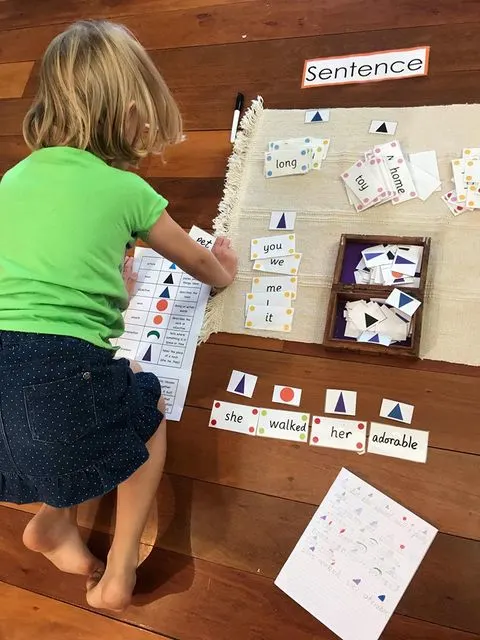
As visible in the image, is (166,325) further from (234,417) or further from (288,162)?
(288,162)

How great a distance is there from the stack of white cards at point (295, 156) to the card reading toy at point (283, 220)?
0.11 meters

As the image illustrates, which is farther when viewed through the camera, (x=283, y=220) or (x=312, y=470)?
(x=283, y=220)

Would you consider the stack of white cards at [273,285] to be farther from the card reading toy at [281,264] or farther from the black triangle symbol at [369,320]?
the black triangle symbol at [369,320]

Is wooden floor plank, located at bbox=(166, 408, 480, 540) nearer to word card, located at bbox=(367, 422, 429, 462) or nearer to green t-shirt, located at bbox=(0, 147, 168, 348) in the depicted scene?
word card, located at bbox=(367, 422, 429, 462)

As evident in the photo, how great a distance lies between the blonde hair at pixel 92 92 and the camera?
972 mm

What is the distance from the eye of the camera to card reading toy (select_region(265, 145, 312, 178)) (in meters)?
1.38

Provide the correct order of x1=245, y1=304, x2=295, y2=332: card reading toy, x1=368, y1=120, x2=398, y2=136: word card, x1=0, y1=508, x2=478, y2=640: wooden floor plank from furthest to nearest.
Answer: x1=368, y1=120, x2=398, y2=136: word card < x1=245, y1=304, x2=295, y2=332: card reading toy < x1=0, y1=508, x2=478, y2=640: wooden floor plank

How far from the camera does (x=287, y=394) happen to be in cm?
119

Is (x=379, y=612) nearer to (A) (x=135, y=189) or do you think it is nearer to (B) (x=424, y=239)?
(B) (x=424, y=239)

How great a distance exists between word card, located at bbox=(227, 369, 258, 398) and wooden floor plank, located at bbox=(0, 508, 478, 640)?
1.13 feet

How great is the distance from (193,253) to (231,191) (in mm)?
346

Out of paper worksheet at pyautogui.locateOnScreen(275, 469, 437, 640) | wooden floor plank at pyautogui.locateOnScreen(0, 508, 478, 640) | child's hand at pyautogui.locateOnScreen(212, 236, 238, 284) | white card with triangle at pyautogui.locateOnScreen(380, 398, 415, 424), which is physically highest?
child's hand at pyautogui.locateOnScreen(212, 236, 238, 284)

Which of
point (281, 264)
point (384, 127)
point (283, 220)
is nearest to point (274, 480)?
point (281, 264)

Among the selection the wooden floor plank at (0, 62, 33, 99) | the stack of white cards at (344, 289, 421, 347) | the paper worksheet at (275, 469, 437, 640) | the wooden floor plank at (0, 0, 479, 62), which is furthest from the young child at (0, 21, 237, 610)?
the wooden floor plank at (0, 62, 33, 99)
